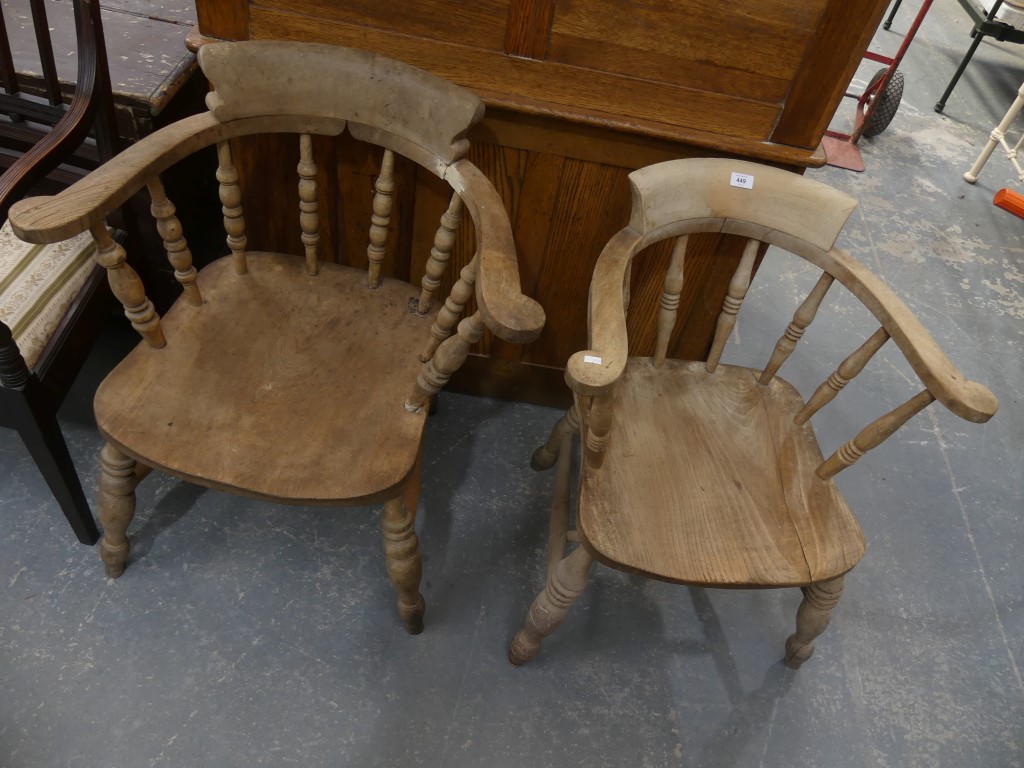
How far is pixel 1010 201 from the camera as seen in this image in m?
2.95

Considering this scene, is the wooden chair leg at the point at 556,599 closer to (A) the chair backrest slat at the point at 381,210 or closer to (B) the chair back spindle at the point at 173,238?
(A) the chair backrest slat at the point at 381,210

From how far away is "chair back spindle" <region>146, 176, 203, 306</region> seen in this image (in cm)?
118

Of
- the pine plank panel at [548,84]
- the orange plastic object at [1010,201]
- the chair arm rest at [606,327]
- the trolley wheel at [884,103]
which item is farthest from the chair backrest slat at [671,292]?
the orange plastic object at [1010,201]

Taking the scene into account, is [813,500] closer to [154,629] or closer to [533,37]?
[533,37]

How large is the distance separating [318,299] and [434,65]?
479mm

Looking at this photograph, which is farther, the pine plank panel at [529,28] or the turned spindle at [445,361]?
the pine plank panel at [529,28]

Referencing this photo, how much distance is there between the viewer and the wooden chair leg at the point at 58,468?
1.29 m

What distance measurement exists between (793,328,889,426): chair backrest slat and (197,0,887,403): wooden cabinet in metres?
0.35

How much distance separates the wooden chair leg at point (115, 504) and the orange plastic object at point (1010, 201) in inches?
129

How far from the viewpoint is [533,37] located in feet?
4.09

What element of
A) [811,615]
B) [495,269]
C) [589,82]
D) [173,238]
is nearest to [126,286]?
[173,238]

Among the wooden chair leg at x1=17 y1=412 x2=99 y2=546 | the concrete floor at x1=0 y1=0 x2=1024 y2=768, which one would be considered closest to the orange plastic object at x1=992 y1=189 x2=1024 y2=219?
the concrete floor at x1=0 y1=0 x2=1024 y2=768

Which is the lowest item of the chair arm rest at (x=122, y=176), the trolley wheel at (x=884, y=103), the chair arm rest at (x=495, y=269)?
the trolley wheel at (x=884, y=103)

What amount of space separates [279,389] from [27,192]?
1.77ft
